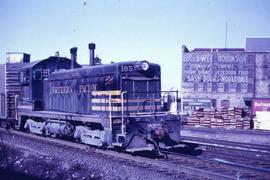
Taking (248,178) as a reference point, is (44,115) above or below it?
above

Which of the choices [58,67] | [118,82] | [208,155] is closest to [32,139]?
[58,67]

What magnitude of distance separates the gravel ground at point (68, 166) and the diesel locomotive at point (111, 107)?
0.85 meters

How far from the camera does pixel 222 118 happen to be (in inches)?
918

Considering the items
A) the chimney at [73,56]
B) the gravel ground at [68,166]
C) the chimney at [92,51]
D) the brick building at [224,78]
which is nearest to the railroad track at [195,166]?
the gravel ground at [68,166]

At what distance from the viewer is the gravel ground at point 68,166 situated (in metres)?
7.97

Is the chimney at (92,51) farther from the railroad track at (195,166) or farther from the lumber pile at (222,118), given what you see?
the lumber pile at (222,118)

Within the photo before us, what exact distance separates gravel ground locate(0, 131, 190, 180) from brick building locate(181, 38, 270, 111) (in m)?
33.2

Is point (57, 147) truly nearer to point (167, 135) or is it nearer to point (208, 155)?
point (167, 135)

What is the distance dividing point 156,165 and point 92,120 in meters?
3.13

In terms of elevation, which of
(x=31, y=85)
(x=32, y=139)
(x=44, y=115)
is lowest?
(x=32, y=139)

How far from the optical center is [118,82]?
10.9 meters

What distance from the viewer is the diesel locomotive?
10266 mm

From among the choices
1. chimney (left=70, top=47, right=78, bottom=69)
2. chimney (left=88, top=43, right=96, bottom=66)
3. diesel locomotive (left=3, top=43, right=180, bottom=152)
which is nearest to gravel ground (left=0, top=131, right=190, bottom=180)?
diesel locomotive (left=3, top=43, right=180, bottom=152)

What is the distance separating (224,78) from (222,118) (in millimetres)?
21431
